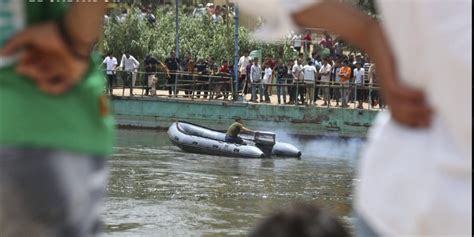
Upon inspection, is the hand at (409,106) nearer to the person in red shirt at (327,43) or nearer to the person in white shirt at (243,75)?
the person in white shirt at (243,75)

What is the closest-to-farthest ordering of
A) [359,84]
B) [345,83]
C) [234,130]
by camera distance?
[234,130] → [359,84] → [345,83]

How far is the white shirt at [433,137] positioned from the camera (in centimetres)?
190

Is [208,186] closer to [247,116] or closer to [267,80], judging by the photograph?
[247,116]

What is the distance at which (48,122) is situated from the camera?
1908 mm

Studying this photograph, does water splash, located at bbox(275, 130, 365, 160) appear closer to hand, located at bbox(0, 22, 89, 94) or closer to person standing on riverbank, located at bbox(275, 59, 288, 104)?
person standing on riverbank, located at bbox(275, 59, 288, 104)

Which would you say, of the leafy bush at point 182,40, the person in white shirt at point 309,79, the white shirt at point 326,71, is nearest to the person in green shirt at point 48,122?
the person in white shirt at point 309,79

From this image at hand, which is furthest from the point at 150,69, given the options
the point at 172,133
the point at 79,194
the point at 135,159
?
the point at 79,194

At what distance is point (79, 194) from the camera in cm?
195

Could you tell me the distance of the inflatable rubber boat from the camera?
2283 cm

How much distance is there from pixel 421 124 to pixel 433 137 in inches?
1.2

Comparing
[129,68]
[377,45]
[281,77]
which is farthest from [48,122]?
[129,68]

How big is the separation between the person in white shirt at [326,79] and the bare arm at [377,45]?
25.3 m

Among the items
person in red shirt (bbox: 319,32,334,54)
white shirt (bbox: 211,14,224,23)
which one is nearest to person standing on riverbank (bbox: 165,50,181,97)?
white shirt (bbox: 211,14,224,23)

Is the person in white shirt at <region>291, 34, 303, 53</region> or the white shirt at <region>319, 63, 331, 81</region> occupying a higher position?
the person in white shirt at <region>291, 34, 303, 53</region>
